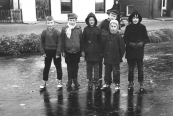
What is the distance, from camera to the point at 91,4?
22203 mm

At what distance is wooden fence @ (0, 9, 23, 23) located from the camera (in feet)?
65.5

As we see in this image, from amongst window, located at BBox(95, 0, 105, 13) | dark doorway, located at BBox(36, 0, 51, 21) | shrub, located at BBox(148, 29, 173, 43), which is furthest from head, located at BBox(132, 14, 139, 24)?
window, located at BBox(95, 0, 105, 13)

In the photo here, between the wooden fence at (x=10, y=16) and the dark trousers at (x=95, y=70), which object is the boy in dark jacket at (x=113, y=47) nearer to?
the dark trousers at (x=95, y=70)

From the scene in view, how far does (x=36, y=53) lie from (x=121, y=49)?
614cm

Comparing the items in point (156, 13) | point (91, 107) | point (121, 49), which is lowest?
point (91, 107)

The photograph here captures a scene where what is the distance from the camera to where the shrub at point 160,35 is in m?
14.4

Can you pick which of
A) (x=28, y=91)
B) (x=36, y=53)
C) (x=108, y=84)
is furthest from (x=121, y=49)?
(x=36, y=53)

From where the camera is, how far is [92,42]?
19.8 feet

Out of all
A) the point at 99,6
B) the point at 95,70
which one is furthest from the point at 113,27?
the point at 99,6

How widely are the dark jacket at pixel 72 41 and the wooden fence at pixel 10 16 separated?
1529cm

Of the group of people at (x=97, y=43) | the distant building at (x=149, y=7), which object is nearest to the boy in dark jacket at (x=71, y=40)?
the group of people at (x=97, y=43)

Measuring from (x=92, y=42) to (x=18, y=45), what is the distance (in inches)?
223

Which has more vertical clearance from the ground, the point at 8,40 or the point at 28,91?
the point at 8,40

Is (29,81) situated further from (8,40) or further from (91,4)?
(91,4)
